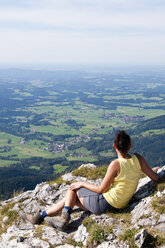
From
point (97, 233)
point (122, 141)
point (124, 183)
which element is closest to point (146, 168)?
point (124, 183)

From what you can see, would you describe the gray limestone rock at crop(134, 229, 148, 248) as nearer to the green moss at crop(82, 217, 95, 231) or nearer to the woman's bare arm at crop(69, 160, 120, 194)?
the green moss at crop(82, 217, 95, 231)

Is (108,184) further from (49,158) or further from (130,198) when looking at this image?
(49,158)

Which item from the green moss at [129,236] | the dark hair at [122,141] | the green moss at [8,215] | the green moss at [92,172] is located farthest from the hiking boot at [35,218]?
the dark hair at [122,141]

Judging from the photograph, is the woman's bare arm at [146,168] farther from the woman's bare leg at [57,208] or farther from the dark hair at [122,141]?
the woman's bare leg at [57,208]

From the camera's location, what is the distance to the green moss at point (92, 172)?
16.1 meters

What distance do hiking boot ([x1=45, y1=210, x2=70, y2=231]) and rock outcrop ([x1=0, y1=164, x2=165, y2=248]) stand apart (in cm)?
25

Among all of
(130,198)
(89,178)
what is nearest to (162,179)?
(130,198)

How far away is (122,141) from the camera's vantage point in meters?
9.68

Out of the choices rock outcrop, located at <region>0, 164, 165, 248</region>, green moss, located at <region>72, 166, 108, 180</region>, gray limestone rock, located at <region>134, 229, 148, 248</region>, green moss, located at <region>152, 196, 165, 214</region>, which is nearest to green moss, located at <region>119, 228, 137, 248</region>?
rock outcrop, located at <region>0, 164, 165, 248</region>

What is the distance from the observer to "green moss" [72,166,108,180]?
632 inches

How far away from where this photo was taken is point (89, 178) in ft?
53.1

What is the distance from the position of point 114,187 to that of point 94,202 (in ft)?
3.54

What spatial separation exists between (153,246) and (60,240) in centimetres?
381

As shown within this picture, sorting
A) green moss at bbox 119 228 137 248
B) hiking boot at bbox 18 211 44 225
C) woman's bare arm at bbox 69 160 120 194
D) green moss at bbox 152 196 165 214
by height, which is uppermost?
woman's bare arm at bbox 69 160 120 194
